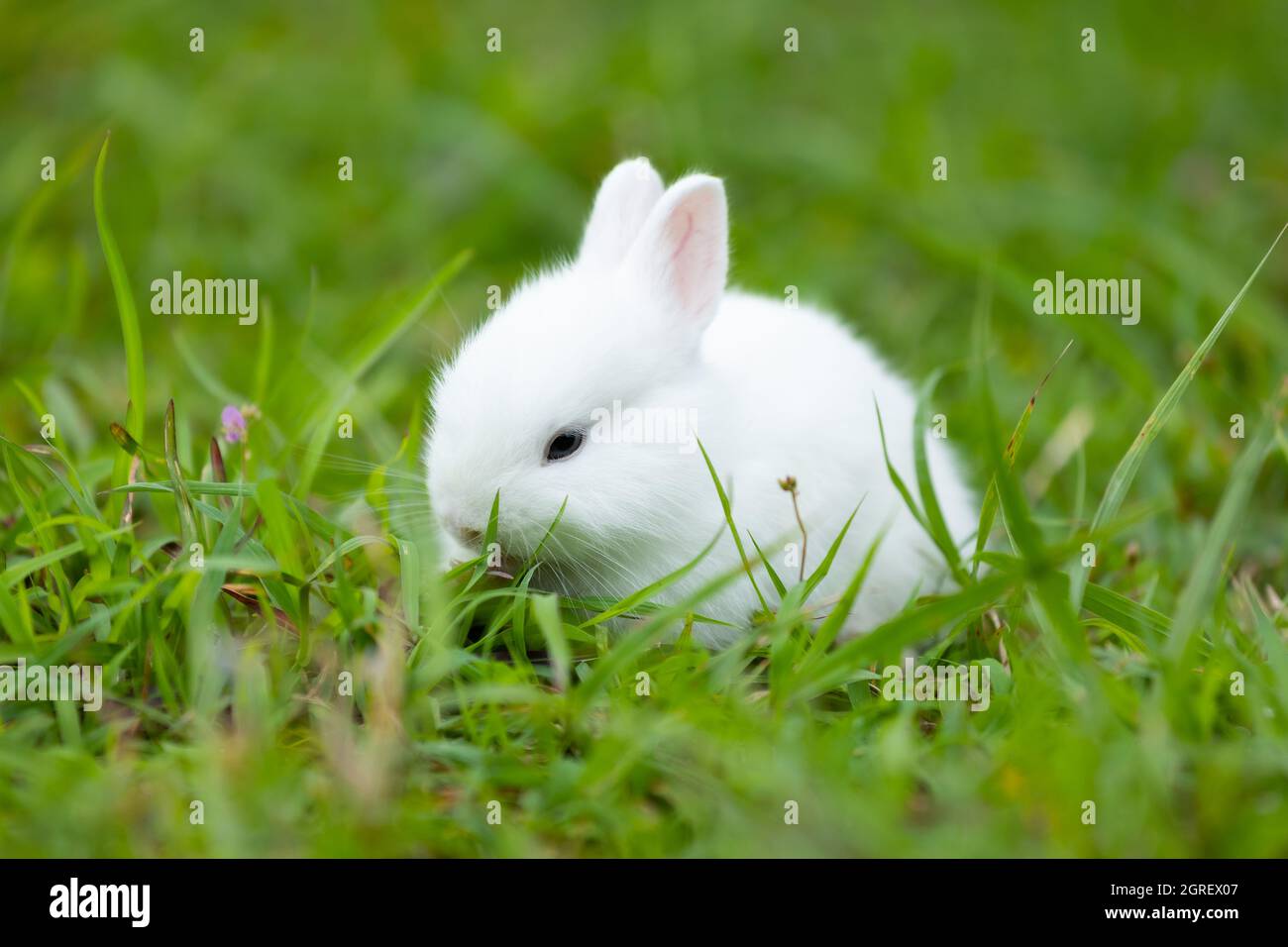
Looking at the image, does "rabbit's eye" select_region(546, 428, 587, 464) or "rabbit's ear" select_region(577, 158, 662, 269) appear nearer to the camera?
"rabbit's eye" select_region(546, 428, 587, 464)

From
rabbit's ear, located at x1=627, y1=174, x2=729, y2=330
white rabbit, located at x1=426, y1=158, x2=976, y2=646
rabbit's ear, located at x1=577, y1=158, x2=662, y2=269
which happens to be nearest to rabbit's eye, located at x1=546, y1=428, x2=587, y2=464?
white rabbit, located at x1=426, y1=158, x2=976, y2=646

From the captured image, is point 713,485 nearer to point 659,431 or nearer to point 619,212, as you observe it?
point 659,431

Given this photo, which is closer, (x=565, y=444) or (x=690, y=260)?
(x=565, y=444)

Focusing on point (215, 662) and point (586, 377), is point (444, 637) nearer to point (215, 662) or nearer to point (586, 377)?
point (215, 662)

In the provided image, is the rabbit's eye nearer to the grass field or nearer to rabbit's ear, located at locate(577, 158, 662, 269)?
the grass field

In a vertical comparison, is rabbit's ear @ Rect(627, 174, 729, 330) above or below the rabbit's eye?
above

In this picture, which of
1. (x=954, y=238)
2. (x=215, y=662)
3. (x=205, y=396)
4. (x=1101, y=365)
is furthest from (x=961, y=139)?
(x=215, y=662)

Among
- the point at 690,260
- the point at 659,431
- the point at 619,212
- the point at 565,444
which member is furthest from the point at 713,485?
the point at 619,212

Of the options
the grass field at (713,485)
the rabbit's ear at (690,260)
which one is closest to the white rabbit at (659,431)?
the rabbit's ear at (690,260)
